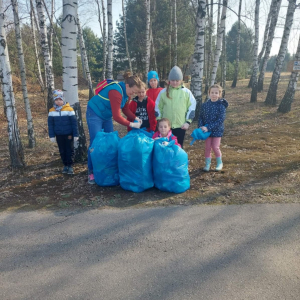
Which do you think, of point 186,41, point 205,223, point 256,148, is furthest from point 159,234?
point 186,41

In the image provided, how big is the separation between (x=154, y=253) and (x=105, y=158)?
1.84 meters

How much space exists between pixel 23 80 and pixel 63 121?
297 centimetres

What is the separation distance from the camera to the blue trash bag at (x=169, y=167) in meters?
3.84

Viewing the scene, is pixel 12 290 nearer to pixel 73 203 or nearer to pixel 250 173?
pixel 73 203

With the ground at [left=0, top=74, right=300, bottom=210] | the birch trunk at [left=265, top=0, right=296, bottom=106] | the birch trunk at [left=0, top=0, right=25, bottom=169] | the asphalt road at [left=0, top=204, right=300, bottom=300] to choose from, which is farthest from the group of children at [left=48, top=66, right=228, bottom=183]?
the birch trunk at [left=265, top=0, right=296, bottom=106]

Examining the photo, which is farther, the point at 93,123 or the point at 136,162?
the point at 93,123

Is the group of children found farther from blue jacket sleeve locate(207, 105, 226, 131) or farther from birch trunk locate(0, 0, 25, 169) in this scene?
birch trunk locate(0, 0, 25, 169)

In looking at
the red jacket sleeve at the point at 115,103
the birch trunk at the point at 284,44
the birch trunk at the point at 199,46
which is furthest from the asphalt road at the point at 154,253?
the birch trunk at the point at 284,44

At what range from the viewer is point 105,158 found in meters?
4.08

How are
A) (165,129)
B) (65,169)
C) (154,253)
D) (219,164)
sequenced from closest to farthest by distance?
(154,253), (165,129), (219,164), (65,169)

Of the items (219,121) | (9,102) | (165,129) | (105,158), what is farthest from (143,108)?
(9,102)

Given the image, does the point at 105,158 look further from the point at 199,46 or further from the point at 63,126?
the point at 199,46

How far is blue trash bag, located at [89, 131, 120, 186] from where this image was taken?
4072 millimetres

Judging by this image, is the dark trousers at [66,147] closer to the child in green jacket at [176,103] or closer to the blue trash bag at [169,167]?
the child in green jacket at [176,103]
